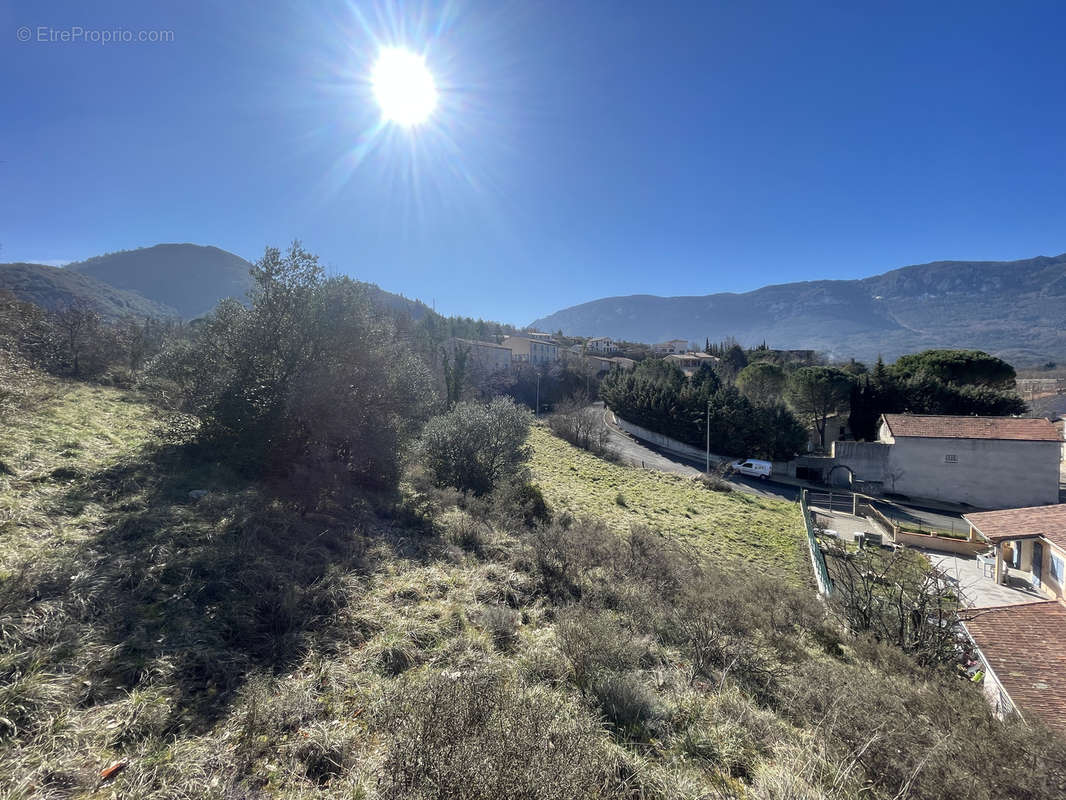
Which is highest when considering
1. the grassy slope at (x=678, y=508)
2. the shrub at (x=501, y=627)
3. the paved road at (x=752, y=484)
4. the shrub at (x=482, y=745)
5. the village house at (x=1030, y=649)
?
the shrub at (x=482, y=745)

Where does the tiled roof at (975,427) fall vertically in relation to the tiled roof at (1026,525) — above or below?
above

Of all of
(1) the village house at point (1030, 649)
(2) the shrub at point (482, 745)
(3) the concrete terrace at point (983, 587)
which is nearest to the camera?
(2) the shrub at point (482, 745)

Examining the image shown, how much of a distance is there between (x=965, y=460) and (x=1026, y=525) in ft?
48.4

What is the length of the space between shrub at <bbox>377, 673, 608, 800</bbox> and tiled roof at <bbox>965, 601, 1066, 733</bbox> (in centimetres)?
622

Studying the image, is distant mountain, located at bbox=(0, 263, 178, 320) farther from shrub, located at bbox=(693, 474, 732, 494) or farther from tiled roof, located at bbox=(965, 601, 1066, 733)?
tiled roof, located at bbox=(965, 601, 1066, 733)

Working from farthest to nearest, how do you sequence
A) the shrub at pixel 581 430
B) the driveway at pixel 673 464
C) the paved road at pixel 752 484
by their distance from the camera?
the shrub at pixel 581 430
the driveway at pixel 673 464
the paved road at pixel 752 484

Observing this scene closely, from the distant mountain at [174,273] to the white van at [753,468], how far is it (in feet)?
376

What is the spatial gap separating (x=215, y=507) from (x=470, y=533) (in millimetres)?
4717

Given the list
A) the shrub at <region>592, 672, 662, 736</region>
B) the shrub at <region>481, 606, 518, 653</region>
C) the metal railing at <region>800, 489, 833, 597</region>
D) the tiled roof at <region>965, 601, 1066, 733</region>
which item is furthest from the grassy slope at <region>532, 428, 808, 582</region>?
the shrub at <region>592, 672, 662, 736</region>

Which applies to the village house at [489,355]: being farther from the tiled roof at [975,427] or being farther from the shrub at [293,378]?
the shrub at [293,378]

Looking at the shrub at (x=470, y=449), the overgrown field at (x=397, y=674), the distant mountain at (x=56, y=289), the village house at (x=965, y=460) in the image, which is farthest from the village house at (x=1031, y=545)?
the distant mountain at (x=56, y=289)

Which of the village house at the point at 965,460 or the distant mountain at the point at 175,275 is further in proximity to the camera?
the distant mountain at the point at 175,275

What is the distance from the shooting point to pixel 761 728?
4.01m

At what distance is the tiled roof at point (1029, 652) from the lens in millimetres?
6254
